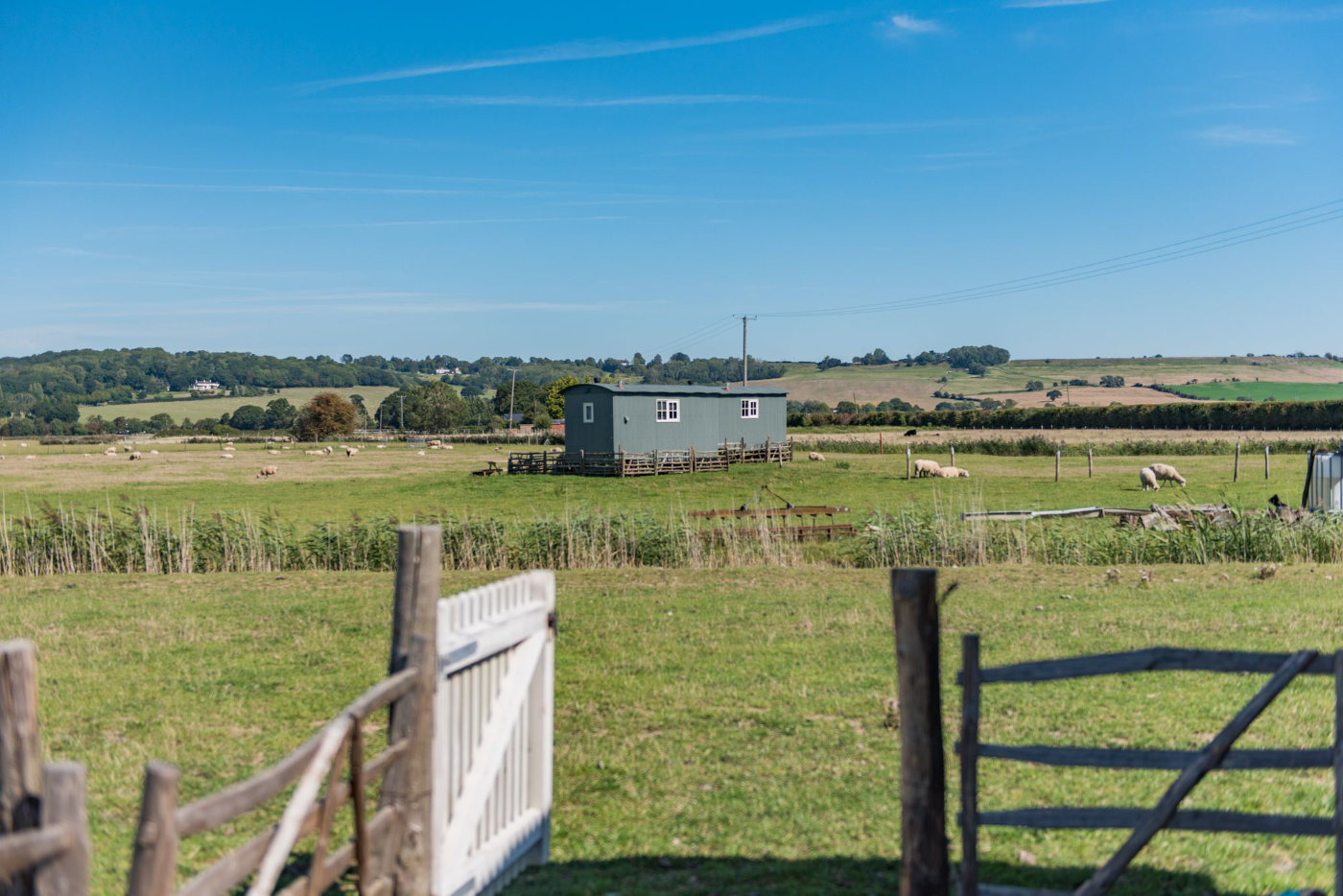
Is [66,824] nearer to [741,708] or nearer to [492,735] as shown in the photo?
[492,735]

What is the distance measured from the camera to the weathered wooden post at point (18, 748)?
285cm

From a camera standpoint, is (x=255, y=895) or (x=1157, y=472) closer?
(x=255, y=895)

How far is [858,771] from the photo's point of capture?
731 centimetres

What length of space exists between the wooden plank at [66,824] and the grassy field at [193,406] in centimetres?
13552

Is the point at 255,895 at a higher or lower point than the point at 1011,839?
higher

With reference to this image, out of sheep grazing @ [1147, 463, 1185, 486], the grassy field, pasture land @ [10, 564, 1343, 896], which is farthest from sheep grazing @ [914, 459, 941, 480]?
the grassy field

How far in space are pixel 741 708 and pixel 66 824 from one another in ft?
21.6

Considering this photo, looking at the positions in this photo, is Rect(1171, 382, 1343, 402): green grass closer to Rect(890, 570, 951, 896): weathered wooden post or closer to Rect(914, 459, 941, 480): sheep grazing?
Rect(914, 459, 941, 480): sheep grazing

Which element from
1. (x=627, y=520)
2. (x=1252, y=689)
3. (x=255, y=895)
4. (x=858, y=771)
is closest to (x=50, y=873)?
(x=255, y=895)

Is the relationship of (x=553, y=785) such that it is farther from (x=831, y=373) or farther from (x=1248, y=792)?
(x=831, y=373)

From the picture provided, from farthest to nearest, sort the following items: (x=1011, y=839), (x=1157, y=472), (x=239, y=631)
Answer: (x=1157, y=472) → (x=239, y=631) → (x=1011, y=839)

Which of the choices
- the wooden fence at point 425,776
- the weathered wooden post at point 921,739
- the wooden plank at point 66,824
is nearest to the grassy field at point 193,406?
the wooden fence at point 425,776

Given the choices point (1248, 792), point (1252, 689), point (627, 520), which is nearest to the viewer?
point (1248, 792)

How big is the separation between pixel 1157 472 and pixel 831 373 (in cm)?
14536
